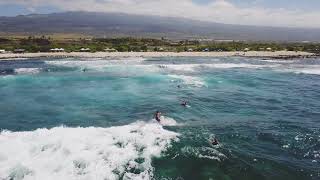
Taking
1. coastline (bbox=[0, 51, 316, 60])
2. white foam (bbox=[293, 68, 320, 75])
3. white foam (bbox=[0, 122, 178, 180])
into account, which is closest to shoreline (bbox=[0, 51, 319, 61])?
coastline (bbox=[0, 51, 316, 60])

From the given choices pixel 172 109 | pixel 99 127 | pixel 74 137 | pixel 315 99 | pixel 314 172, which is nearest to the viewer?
pixel 314 172

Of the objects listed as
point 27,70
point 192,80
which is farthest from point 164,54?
point 192,80

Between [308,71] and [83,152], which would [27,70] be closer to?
[83,152]

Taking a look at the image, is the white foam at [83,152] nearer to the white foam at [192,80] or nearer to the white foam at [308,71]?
the white foam at [192,80]

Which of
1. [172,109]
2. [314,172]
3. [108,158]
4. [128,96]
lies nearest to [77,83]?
[128,96]

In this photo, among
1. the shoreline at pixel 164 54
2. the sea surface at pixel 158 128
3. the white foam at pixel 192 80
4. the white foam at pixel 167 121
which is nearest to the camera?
the sea surface at pixel 158 128

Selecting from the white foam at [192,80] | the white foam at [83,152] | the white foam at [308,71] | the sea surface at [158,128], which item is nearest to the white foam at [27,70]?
the sea surface at [158,128]

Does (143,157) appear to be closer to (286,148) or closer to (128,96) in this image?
(286,148)
